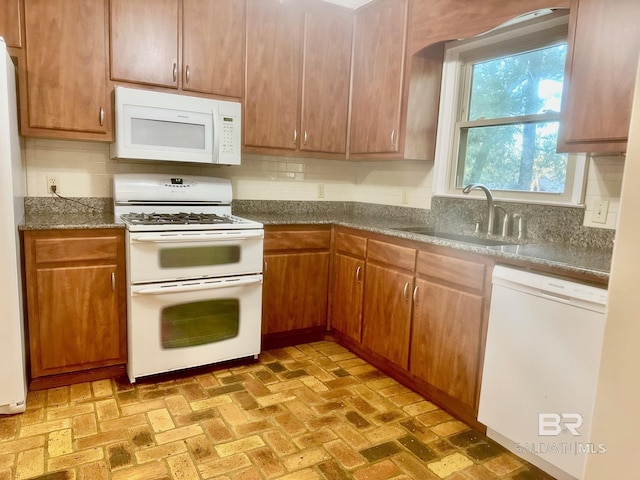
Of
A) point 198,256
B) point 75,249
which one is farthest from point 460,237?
point 75,249

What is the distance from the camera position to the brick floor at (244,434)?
5.83ft

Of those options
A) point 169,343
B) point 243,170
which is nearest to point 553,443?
point 169,343

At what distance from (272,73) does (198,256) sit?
140 cm

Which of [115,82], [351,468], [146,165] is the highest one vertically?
[115,82]

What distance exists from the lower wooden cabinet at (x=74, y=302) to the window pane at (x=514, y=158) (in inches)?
86.7

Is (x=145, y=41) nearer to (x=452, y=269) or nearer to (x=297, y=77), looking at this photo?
(x=297, y=77)

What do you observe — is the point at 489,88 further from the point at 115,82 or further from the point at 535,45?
the point at 115,82

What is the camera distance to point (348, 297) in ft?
9.80

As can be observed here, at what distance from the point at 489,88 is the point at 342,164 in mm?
1350

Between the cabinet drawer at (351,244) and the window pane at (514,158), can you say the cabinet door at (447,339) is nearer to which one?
the cabinet drawer at (351,244)

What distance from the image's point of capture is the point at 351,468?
182 centimetres

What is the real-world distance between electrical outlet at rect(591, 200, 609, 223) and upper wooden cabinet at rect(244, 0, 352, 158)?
1802mm

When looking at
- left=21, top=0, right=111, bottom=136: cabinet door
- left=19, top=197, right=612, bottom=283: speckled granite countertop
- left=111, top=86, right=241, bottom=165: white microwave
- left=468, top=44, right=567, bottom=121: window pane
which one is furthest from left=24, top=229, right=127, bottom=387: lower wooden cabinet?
left=468, top=44, right=567, bottom=121: window pane
